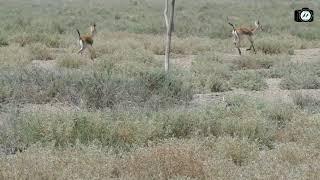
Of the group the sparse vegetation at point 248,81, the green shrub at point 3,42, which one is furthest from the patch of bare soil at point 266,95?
the green shrub at point 3,42

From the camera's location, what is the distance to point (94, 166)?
6145 millimetres

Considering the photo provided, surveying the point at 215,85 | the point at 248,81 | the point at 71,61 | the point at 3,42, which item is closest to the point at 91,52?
the point at 71,61

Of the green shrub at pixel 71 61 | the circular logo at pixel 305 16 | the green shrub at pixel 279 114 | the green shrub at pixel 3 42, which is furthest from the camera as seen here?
the green shrub at pixel 3 42

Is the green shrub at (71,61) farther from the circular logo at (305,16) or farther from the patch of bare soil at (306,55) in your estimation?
the circular logo at (305,16)

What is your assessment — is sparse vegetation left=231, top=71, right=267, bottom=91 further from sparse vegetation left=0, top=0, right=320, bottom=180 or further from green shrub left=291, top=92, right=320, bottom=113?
green shrub left=291, top=92, right=320, bottom=113

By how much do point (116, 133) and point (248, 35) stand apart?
49.4 feet

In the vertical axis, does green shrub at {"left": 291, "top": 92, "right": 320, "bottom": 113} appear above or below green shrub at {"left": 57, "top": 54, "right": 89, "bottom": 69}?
above

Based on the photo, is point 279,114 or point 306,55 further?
point 306,55

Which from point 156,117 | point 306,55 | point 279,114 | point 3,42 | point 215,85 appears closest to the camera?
point 156,117

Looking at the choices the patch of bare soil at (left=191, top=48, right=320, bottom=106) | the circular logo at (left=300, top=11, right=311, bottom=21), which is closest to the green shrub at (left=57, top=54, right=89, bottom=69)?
the patch of bare soil at (left=191, top=48, right=320, bottom=106)

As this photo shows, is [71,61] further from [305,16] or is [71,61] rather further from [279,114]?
[305,16]

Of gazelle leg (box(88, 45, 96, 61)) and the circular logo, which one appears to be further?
gazelle leg (box(88, 45, 96, 61))

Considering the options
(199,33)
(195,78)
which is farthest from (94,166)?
(199,33)

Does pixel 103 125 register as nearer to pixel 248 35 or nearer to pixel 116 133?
pixel 116 133
